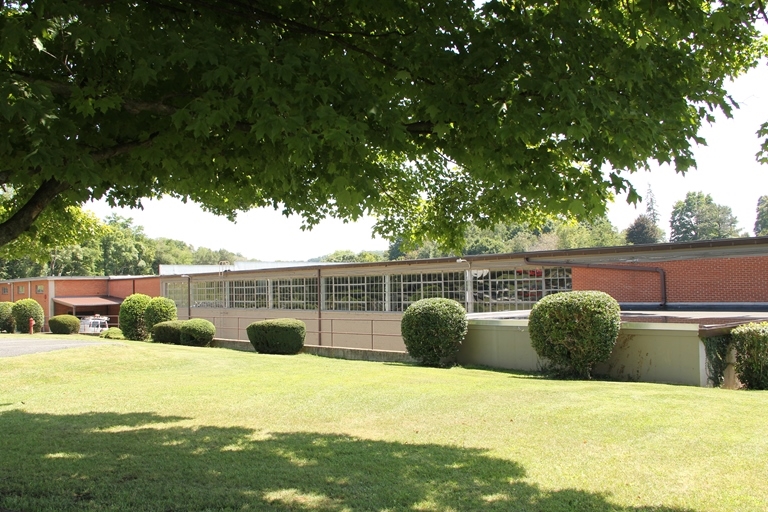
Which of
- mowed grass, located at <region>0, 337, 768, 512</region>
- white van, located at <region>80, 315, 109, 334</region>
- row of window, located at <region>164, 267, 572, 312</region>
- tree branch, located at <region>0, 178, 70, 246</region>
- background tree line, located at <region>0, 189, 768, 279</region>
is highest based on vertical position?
background tree line, located at <region>0, 189, 768, 279</region>

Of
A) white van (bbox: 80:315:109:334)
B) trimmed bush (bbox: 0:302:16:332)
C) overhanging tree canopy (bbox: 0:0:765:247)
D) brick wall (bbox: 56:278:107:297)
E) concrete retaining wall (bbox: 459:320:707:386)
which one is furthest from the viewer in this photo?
brick wall (bbox: 56:278:107:297)

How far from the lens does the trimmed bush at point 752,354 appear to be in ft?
41.4

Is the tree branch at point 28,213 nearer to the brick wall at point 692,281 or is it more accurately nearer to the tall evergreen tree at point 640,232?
the brick wall at point 692,281

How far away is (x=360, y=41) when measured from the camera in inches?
251

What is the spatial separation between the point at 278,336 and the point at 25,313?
25.6 m

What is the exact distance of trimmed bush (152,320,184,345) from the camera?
28438 mm

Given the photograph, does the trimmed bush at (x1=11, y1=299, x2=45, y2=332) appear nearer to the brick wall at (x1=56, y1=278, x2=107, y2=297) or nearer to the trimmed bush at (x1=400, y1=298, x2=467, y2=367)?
the brick wall at (x1=56, y1=278, x2=107, y2=297)

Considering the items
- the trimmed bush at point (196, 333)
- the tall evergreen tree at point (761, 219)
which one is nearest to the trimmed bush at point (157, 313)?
the trimmed bush at point (196, 333)

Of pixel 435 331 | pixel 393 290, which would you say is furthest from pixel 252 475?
pixel 393 290

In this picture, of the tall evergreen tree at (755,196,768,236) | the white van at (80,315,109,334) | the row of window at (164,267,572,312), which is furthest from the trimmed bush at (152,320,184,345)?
the tall evergreen tree at (755,196,768,236)

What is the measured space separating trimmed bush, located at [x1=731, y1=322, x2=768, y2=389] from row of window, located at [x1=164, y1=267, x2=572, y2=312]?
945cm

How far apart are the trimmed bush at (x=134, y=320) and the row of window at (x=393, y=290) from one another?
5461mm

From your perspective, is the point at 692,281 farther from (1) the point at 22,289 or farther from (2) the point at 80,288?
(1) the point at 22,289

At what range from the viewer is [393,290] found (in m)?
27.1
